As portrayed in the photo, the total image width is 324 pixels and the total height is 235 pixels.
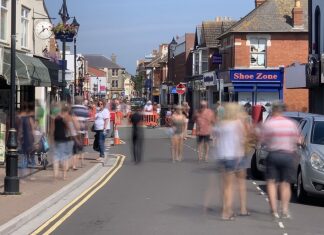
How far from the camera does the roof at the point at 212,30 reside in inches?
2148

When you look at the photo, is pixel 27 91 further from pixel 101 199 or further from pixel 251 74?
pixel 251 74

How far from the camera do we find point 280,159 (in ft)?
31.4

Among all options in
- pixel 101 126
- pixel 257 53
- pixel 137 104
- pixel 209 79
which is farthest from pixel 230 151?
pixel 209 79

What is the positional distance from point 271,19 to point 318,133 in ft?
111

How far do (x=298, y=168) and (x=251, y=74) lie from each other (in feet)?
106

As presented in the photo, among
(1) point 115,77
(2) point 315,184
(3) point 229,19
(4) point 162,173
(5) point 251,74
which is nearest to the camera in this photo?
(2) point 315,184

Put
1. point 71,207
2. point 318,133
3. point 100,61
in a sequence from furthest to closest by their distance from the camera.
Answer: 1. point 100,61
2. point 318,133
3. point 71,207

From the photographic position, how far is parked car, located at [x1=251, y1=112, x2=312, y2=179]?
13.9 metres

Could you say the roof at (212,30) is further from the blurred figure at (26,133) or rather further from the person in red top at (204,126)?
the blurred figure at (26,133)

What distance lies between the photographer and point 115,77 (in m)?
163

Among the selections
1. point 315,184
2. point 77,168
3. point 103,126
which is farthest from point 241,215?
point 103,126

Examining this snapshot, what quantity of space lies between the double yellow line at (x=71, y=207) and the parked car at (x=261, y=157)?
3.67 metres

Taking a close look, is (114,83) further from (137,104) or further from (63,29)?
(63,29)

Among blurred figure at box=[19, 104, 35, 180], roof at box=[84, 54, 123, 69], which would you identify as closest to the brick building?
blurred figure at box=[19, 104, 35, 180]
